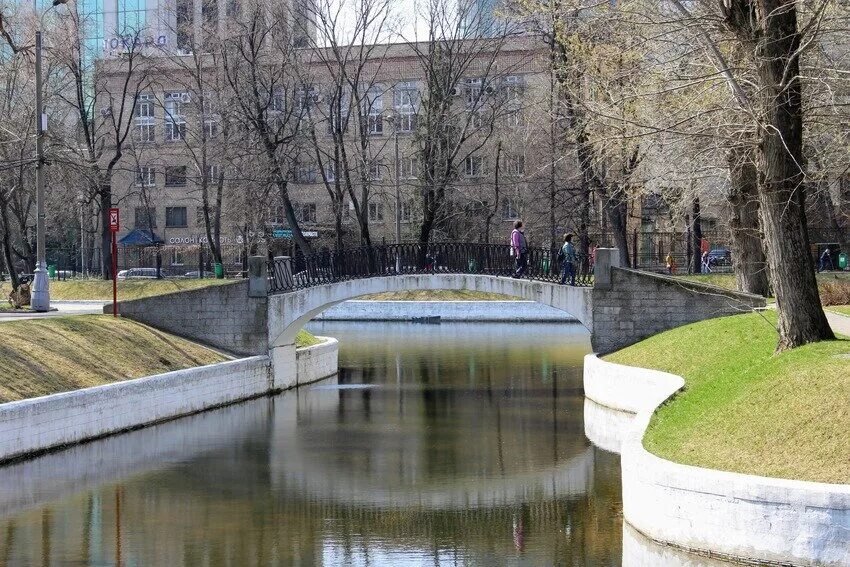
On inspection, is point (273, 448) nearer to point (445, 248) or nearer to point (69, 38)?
point (445, 248)

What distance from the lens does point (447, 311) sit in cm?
6200

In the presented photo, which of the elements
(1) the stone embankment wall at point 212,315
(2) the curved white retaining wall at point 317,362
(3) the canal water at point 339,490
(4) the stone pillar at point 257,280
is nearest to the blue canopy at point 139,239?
Result: (2) the curved white retaining wall at point 317,362

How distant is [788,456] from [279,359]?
2192 centimetres

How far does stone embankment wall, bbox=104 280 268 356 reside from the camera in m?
34.4

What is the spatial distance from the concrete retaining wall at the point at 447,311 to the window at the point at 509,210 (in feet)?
30.3

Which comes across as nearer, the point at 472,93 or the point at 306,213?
the point at 472,93

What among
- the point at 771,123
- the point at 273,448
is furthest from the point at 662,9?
the point at 273,448

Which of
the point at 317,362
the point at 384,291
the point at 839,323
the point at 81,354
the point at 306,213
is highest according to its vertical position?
the point at 306,213

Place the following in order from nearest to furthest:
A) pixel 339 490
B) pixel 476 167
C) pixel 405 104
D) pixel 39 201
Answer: pixel 339 490 < pixel 39 201 < pixel 476 167 < pixel 405 104

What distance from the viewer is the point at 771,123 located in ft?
64.5

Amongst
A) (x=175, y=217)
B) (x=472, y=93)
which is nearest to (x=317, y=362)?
(x=472, y=93)

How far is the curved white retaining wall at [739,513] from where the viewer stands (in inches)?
548

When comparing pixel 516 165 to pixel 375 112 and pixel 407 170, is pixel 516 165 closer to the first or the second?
pixel 407 170

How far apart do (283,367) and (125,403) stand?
9868 millimetres
